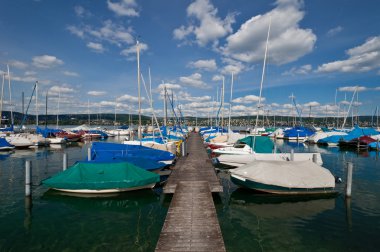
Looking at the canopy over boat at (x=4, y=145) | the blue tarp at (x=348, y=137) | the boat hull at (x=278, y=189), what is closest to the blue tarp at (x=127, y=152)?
the boat hull at (x=278, y=189)

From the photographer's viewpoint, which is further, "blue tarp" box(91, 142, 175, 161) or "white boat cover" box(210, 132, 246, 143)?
"white boat cover" box(210, 132, 246, 143)

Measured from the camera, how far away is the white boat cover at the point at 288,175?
16.3 metres

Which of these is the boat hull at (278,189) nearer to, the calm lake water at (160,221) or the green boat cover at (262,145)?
the calm lake water at (160,221)

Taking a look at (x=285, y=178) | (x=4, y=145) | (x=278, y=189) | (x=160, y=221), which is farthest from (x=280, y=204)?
(x=4, y=145)

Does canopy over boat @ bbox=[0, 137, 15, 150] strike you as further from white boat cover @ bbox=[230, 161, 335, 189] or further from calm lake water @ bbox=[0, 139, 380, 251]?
white boat cover @ bbox=[230, 161, 335, 189]

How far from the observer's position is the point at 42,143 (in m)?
48.4

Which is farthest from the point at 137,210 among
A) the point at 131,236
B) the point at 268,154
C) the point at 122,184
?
the point at 268,154

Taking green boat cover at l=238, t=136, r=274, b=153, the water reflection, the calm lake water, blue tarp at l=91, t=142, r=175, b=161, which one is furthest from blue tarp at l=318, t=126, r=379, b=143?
blue tarp at l=91, t=142, r=175, b=161

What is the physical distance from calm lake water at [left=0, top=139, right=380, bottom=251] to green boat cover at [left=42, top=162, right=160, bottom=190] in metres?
1.04

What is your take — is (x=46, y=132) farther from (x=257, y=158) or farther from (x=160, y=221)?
(x=160, y=221)

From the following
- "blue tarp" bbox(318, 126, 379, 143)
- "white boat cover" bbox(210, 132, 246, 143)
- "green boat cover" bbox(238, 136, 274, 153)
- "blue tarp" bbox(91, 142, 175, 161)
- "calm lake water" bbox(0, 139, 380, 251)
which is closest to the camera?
"calm lake water" bbox(0, 139, 380, 251)

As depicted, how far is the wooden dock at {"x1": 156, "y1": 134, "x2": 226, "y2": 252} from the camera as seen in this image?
8859 millimetres

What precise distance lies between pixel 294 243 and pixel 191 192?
6.29m

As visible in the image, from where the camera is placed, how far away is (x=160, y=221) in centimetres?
1309
